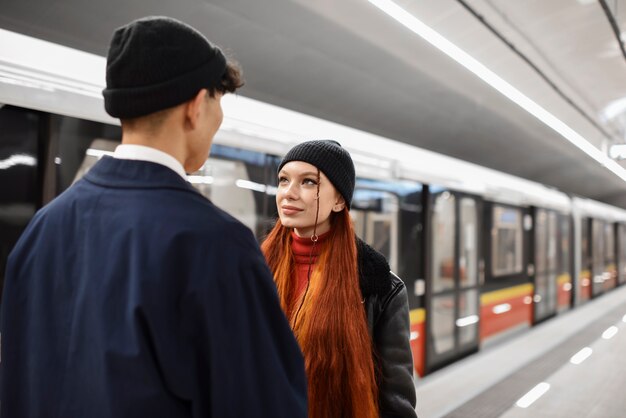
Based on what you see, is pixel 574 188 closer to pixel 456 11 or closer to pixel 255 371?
pixel 456 11

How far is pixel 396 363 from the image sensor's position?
1361 mm

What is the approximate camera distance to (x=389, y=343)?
1.38 metres

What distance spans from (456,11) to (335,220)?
4906 mm

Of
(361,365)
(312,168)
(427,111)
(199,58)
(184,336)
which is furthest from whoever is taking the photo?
(427,111)

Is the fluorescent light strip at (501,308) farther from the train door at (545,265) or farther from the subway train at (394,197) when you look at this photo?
the train door at (545,265)

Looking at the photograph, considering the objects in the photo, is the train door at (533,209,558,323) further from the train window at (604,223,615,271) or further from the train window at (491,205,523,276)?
the train window at (604,223,615,271)

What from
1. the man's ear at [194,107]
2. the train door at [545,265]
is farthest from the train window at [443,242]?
the man's ear at [194,107]

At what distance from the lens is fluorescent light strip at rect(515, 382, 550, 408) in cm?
482

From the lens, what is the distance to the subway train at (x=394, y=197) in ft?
7.54

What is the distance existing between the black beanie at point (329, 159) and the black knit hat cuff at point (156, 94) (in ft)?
2.00

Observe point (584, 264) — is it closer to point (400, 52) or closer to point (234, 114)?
point (400, 52)

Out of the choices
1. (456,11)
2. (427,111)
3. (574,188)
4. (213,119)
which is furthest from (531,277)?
(574,188)

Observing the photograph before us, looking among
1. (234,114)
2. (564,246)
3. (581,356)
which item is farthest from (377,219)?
(564,246)

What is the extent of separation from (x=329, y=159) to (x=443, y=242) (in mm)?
4887
